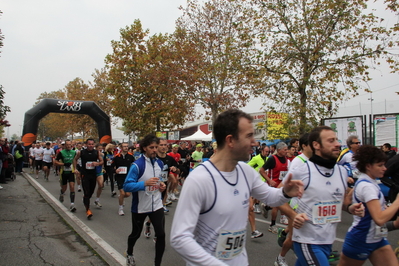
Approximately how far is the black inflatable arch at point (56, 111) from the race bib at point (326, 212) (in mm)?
23173

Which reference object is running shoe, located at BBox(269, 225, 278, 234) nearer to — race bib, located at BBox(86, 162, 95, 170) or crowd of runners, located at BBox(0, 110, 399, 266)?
crowd of runners, located at BBox(0, 110, 399, 266)

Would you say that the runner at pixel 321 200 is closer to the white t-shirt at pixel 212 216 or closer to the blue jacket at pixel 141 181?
the white t-shirt at pixel 212 216

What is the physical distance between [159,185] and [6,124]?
9579 mm

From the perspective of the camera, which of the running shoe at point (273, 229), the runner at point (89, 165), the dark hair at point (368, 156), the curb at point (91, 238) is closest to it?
the dark hair at point (368, 156)

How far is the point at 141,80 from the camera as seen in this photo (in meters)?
27.0

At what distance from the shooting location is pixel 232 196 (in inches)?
84.9

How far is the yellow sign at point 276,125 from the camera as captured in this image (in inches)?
590

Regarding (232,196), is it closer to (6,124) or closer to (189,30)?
(6,124)

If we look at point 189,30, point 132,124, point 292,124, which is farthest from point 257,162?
point 132,124

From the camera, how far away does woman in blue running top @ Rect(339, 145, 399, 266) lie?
3.29m

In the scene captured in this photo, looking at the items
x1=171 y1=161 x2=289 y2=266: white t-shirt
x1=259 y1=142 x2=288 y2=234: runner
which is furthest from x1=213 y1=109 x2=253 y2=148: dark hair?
x1=259 y1=142 x2=288 y2=234: runner

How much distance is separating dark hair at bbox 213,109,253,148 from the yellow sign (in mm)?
12905

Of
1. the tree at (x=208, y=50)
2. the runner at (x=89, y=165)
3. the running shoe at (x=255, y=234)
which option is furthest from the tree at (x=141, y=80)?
the running shoe at (x=255, y=234)

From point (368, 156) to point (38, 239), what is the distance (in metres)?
5.83
